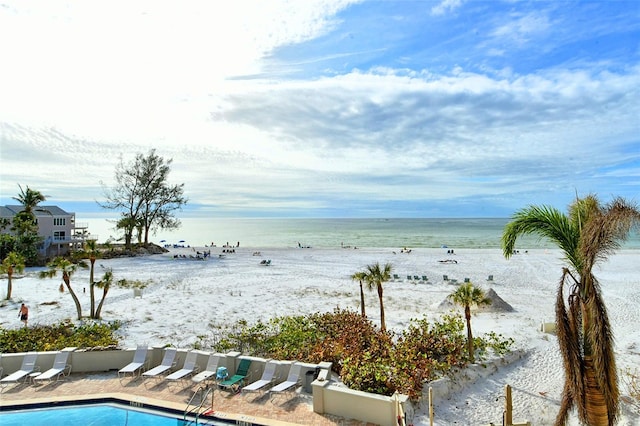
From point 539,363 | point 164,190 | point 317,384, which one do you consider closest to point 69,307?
point 317,384

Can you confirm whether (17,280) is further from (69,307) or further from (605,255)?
(605,255)

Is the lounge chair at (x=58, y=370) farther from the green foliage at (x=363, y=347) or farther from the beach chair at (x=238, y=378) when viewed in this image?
the beach chair at (x=238, y=378)

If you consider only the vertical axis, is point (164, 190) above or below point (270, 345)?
above

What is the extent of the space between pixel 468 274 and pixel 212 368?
1159 inches

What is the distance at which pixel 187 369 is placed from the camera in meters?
11.3

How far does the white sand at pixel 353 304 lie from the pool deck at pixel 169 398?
291 cm

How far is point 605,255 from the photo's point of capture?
21.7 feet

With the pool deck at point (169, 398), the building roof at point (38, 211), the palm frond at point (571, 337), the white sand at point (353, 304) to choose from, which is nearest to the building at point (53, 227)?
the building roof at point (38, 211)

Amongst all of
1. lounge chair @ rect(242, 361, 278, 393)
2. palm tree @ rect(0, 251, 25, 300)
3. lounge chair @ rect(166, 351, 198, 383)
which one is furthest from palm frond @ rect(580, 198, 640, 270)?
palm tree @ rect(0, 251, 25, 300)

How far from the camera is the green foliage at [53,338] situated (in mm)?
12969

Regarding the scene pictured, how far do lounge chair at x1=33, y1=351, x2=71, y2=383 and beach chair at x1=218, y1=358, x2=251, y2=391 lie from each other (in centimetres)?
463

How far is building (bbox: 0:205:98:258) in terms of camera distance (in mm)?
42969

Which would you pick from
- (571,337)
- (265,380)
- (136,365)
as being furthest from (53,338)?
(571,337)

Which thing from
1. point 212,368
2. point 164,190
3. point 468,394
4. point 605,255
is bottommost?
point 468,394
